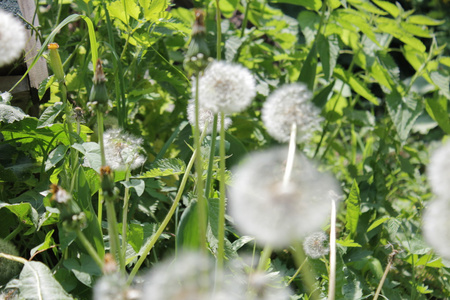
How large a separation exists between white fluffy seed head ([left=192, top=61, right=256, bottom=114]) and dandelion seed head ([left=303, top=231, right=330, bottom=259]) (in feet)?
1.44

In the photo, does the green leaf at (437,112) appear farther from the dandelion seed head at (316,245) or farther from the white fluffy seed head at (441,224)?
the white fluffy seed head at (441,224)

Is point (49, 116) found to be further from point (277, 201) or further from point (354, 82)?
point (354, 82)

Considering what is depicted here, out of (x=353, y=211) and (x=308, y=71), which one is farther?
(x=308, y=71)

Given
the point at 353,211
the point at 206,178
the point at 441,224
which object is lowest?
the point at 353,211

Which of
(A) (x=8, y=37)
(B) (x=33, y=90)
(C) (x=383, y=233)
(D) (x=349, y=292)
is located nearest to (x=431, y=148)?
(C) (x=383, y=233)

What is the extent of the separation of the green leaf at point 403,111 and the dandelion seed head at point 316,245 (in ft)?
2.50

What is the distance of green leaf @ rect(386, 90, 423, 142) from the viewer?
68.7 inches

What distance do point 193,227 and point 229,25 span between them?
1.25 m

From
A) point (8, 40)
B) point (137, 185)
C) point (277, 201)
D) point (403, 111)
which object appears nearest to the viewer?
point (277, 201)

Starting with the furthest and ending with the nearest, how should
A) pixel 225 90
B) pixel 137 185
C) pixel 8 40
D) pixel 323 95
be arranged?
pixel 323 95, pixel 137 185, pixel 8 40, pixel 225 90

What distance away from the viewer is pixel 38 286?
857 millimetres

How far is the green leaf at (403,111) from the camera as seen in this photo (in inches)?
68.7

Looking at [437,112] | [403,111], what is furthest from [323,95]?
[437,112]

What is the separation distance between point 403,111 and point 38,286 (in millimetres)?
1421
